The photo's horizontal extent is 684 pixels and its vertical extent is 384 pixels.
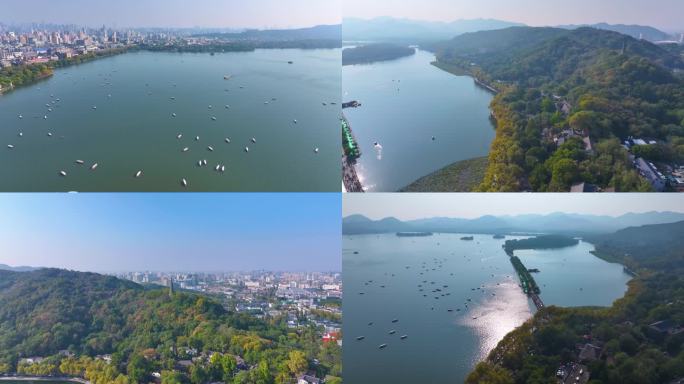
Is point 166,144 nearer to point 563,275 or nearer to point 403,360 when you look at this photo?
point 403,360

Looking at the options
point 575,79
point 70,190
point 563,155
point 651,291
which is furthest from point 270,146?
point 651,291

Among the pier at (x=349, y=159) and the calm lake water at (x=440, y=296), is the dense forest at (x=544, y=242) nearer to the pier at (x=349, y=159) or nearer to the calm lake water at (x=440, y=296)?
the calm lake water at (x=440, y=296)

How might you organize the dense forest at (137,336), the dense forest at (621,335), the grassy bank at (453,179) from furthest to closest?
the dense forest at (137,336) < the grassy bank at (453,179) < the dense forest at (621,335)

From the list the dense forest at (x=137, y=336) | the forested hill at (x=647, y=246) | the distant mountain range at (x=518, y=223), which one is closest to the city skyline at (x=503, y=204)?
the distant mountain range at (x=518, y=223)

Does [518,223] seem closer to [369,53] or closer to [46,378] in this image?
[369,53]

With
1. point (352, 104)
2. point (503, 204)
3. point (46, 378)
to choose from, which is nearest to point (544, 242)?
point (503, 204)

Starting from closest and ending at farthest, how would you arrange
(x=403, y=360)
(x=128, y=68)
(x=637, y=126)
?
(x=403, y=360) < (x=637, y=126) < (x=128, y=68)
